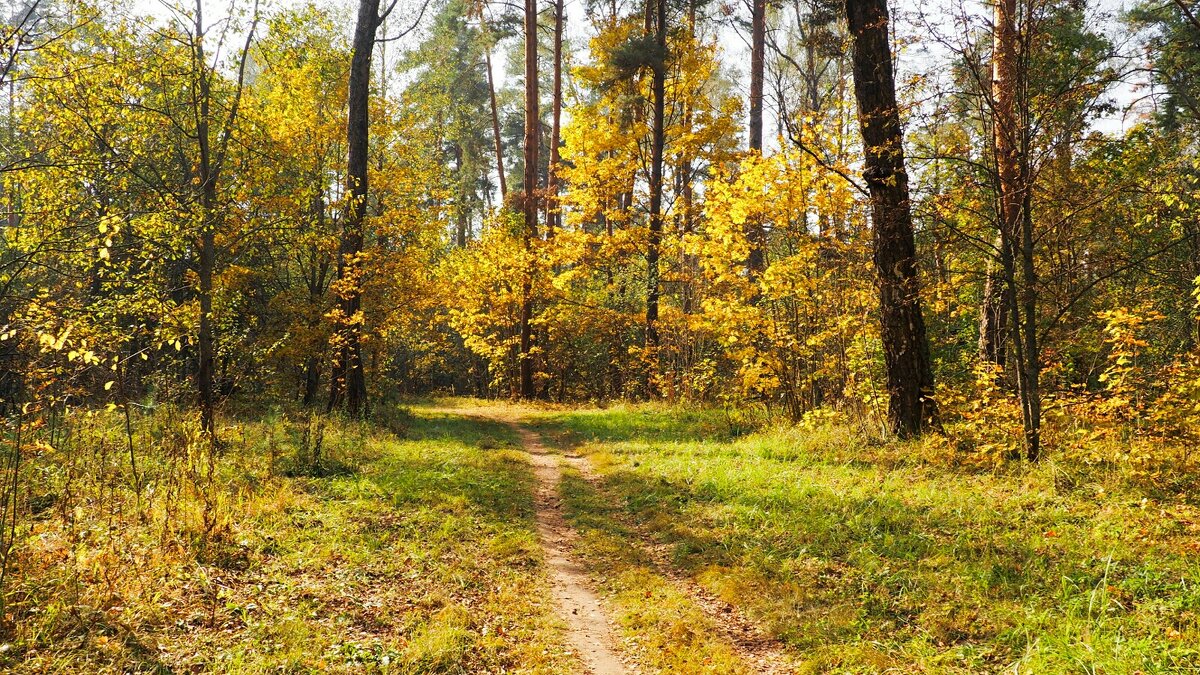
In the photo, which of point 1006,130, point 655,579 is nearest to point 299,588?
point 655,579

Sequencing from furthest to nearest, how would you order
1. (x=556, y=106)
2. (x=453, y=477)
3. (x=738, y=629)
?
(x=556, y=106) → (x=453, y=477) → (x=738, y=629)

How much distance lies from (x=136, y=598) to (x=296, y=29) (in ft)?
Answer: 25.0

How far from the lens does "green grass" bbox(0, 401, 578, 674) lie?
11.9ft

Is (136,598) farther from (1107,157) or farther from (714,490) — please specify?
(1107,157)

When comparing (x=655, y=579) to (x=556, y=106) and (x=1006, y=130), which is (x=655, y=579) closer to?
(x=1006, y=130)

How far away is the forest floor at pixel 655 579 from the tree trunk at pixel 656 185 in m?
8.60

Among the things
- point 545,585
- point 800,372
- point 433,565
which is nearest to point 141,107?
point 433,565

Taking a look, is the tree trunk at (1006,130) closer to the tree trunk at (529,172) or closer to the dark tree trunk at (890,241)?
the dark tree trunk at (890,241)

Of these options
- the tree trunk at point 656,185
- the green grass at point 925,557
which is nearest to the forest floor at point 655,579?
the green grass at point 925,557

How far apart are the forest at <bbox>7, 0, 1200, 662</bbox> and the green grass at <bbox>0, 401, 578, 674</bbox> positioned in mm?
31

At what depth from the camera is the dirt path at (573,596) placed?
165 inches

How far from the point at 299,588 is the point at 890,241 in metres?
7.12

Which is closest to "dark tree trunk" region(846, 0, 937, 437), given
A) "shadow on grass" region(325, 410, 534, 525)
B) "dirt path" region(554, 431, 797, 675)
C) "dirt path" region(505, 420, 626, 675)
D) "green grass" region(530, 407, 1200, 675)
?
"green grass" region(530, 407, 1200, 675)

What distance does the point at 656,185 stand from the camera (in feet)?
52.8
